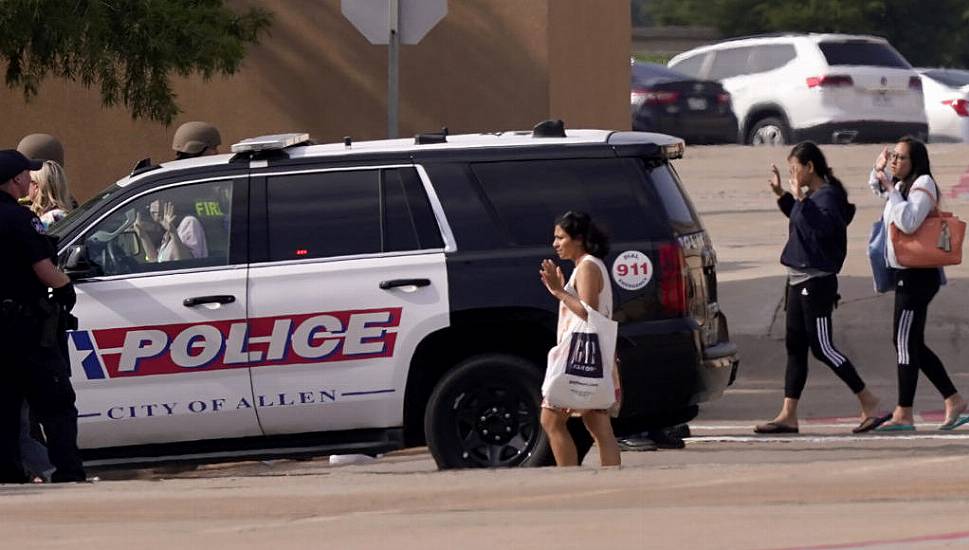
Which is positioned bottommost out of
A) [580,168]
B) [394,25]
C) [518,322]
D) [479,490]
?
[479,490]

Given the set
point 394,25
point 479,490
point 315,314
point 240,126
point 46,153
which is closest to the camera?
point 479,490

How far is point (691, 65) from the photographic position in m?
29.3

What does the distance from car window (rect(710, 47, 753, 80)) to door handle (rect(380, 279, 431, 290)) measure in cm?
1871

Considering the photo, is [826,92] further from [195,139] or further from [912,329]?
[195,139]

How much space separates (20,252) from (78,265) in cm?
55

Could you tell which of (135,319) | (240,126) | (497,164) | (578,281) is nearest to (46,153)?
(135,319)

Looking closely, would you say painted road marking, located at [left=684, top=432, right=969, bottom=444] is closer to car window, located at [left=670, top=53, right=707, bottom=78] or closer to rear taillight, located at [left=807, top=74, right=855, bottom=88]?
rear taillight, located at [left=807, top=74, right=855, bottom=88]

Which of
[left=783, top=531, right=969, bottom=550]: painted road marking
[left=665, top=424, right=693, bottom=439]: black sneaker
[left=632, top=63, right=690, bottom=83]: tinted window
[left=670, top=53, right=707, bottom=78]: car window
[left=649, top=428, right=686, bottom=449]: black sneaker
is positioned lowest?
[left=783, top=531, right=969, bottom=550]: painted road marking

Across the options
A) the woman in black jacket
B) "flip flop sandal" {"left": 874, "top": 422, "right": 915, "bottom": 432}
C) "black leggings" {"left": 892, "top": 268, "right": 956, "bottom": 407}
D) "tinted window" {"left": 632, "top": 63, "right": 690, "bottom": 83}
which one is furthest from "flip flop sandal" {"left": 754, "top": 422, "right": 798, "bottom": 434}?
"tinted window" {"left": 632, "top": 63, "right": 690, "bottom": 83}

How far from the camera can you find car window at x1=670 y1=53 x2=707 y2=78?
28984 mm

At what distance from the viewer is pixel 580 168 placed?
9.38 metres

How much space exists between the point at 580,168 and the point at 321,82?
863 cm

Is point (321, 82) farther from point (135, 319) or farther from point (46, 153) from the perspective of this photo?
point (135, 319)

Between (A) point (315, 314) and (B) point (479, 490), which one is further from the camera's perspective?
(A) point (315, 314)
